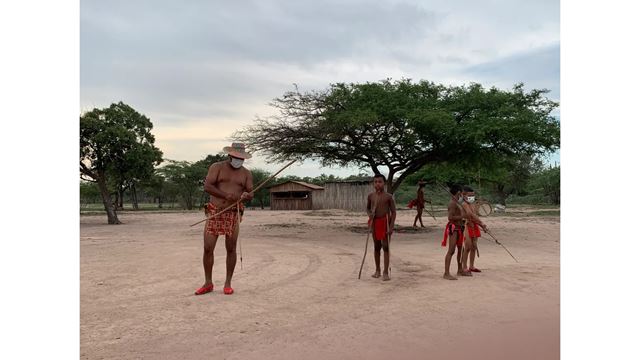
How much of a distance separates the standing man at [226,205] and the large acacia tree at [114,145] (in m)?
16.2

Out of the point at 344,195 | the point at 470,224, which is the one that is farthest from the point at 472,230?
the point at 344,195

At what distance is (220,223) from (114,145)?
16850mm

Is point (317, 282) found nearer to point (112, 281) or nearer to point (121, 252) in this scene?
point (112, 281)

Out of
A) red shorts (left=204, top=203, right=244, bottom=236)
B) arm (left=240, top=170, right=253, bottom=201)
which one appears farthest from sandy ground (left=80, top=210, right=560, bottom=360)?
arm (left=240, top=170, right=253, bottom=201)

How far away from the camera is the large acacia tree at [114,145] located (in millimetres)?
19700

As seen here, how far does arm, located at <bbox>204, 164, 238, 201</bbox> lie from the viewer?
5.62m

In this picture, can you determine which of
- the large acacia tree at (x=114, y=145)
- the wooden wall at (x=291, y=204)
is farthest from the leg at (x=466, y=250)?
the wooden wall at (x=291, y=204)

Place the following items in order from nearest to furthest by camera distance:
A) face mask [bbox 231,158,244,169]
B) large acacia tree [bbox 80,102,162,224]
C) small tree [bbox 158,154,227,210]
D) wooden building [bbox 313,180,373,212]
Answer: face mask [bbox 231,158,244,169]
large acacia tree [bbox 80,102,162,224]
wooden building [bbox 313,180,373,212]
small tree [bbox 158,154,227,210]

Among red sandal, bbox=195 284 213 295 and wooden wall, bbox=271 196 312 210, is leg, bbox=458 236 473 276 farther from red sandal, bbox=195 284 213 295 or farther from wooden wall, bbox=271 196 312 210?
wooden wall, bbox=271 196 312 210

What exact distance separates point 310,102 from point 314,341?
37.6 ft

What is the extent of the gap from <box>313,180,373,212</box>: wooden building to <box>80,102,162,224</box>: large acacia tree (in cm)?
1666

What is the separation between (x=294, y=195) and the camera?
38.7m

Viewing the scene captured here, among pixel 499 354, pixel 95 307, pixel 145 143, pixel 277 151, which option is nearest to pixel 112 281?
pixel 95 307

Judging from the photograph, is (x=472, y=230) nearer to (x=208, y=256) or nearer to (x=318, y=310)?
(x=318, y=310)
